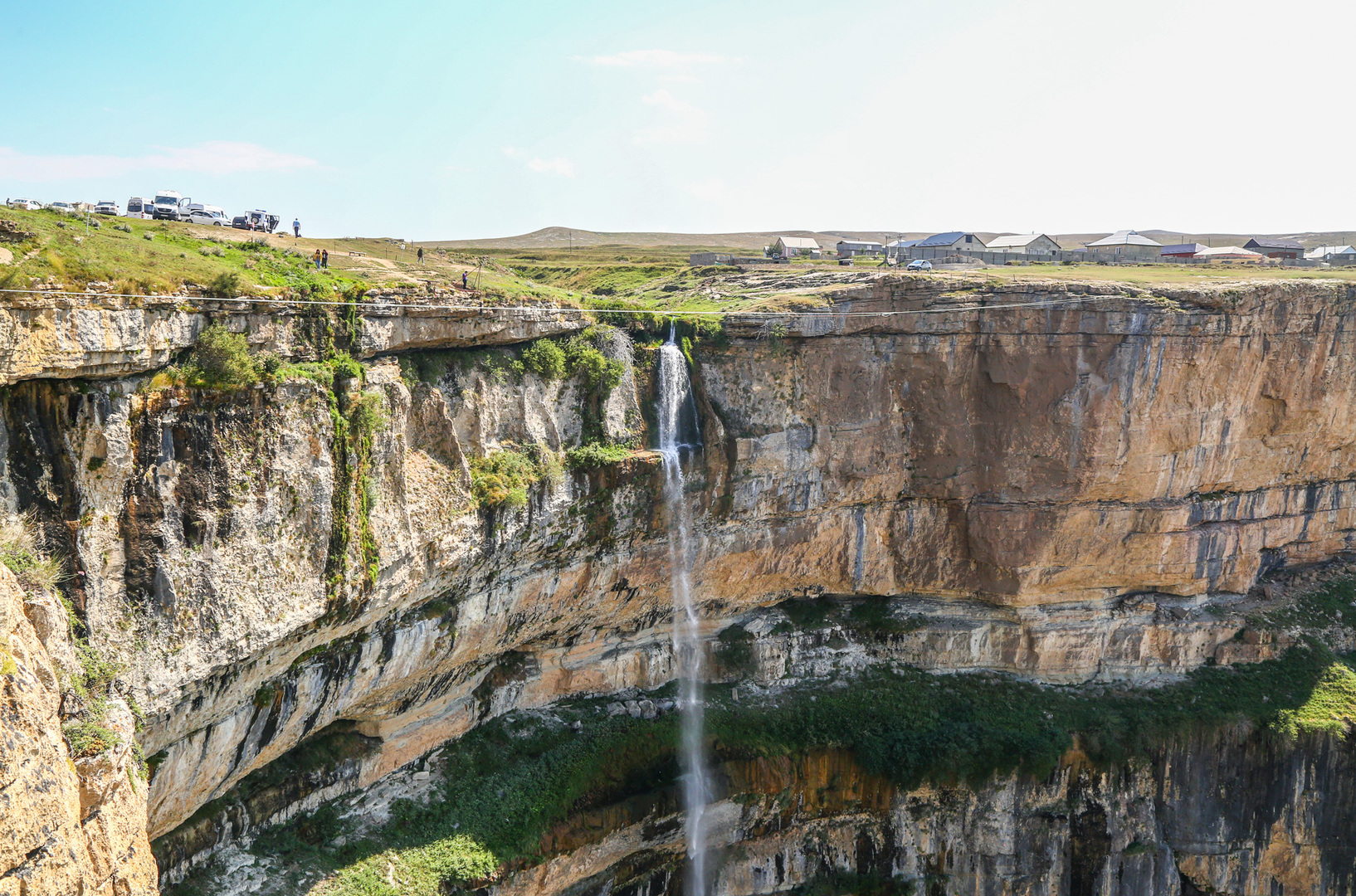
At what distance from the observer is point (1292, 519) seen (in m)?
31.5

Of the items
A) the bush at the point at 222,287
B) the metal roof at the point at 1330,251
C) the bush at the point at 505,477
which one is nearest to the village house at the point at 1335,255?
the metal roof at the point at 1330,251

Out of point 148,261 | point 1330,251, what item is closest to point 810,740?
point 148,261

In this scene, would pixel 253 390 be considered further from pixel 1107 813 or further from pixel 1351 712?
pixel 1351 712

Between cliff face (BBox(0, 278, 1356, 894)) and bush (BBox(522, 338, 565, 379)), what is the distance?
1.57ft

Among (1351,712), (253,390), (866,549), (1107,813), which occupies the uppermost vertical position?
(253,390)

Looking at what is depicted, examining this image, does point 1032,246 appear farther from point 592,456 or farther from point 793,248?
point 592,456

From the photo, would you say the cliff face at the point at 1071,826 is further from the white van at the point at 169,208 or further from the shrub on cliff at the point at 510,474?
the white van at the point at 169,208

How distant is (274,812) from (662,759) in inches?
391

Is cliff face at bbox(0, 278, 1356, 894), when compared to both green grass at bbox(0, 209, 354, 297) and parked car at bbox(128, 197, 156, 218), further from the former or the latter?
parked car at bbox(128, 197, 156, 218)

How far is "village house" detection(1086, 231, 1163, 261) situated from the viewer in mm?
46219

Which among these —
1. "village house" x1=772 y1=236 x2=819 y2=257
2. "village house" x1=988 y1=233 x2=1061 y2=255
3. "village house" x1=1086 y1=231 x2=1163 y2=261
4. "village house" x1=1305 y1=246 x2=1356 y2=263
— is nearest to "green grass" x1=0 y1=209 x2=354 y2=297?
"village house" x1=772 y1=236 x2=819 y2=257

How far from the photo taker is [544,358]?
23.0m

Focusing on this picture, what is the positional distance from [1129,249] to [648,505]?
34409mm

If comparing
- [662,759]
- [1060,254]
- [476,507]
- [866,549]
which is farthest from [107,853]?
[1060,254]
